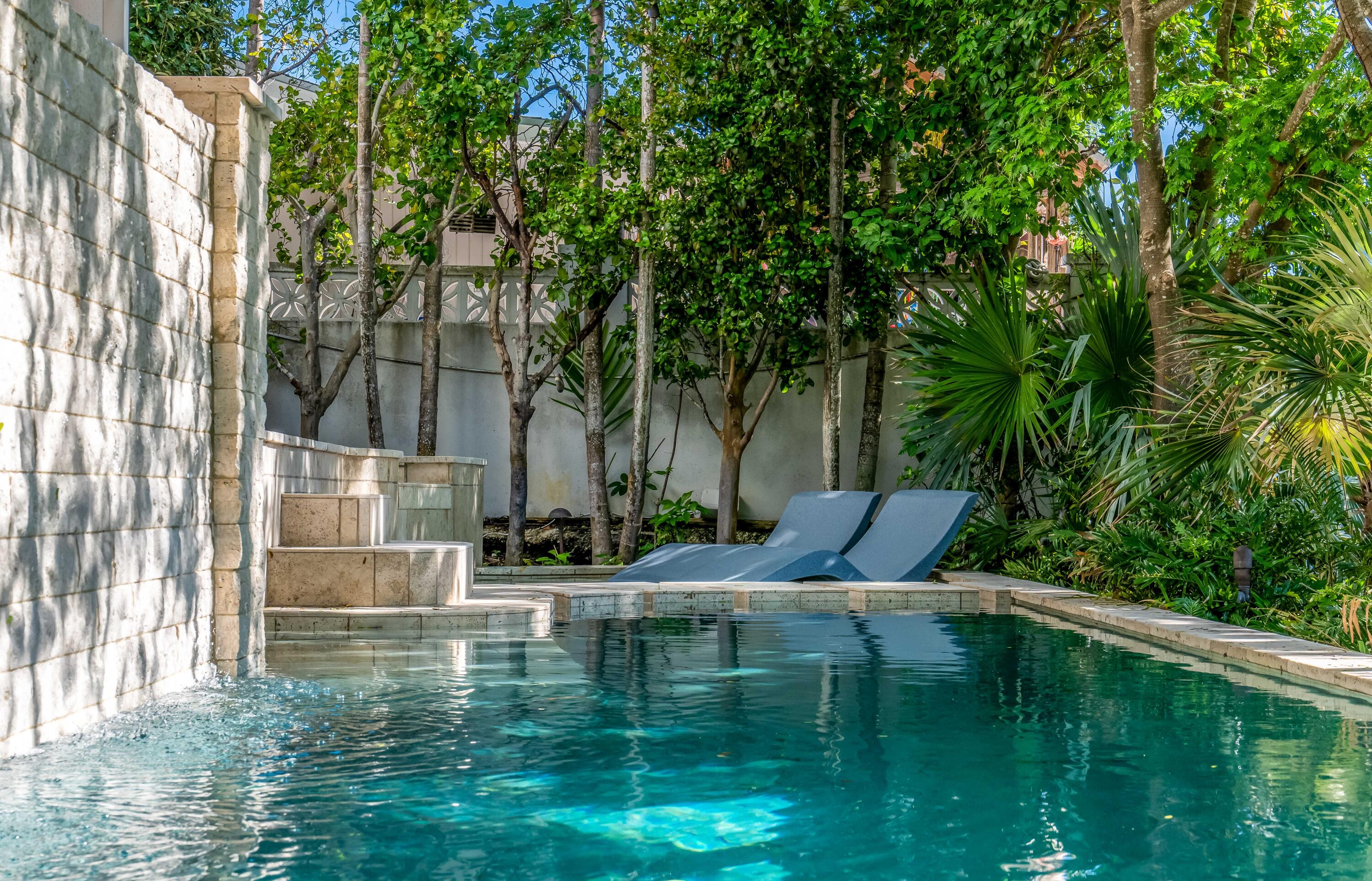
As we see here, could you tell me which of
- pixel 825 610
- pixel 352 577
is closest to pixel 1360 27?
pixel 825 610

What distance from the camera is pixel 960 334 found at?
1085cm

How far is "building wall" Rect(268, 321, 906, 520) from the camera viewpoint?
521 inches

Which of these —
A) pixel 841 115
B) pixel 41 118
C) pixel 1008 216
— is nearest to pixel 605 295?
pixel 841 115

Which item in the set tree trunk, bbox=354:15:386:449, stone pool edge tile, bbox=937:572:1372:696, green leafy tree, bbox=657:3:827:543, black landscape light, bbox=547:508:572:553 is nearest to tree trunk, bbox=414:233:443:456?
tree trunk, bbox=354:15:386:449

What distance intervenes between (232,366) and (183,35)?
917 centimetres

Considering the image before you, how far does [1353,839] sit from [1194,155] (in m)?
8.51

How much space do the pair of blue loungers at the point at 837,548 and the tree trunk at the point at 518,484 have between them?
6.63 feet

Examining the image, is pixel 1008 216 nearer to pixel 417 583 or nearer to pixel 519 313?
pixel 519 313

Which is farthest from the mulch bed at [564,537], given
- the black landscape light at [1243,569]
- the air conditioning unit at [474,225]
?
the black landscape light at [1243,569]

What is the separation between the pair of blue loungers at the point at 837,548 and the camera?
9531 millimetres

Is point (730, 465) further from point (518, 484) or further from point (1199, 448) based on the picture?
point (1199, 448)

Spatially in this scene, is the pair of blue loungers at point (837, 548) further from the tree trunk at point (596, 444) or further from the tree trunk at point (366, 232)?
the tree trunk at point (366, 232)

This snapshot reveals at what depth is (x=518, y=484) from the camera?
12.1m

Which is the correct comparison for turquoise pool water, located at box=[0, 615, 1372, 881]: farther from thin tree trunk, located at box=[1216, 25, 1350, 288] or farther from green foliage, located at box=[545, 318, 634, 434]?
green foliage, located at box=[545, 318, 634, 434]
